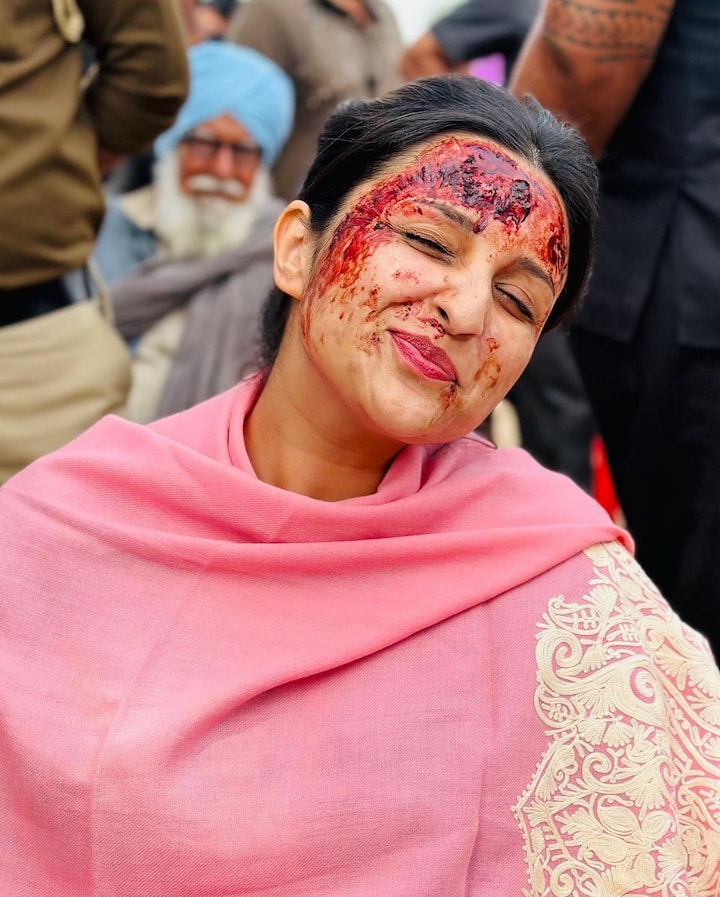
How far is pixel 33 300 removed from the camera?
9.80 ft

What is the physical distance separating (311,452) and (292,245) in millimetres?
399

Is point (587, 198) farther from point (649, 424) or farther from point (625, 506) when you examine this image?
point (625, 506)

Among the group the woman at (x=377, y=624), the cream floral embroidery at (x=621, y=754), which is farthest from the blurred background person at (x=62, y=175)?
the cream floral embroidery at (x=621, y=754)

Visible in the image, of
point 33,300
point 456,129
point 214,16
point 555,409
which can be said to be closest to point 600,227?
point 456,129

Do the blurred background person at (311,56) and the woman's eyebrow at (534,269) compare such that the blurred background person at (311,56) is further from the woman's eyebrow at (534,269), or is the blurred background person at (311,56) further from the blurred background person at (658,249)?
→ the woman's eyebrow at (534,269)

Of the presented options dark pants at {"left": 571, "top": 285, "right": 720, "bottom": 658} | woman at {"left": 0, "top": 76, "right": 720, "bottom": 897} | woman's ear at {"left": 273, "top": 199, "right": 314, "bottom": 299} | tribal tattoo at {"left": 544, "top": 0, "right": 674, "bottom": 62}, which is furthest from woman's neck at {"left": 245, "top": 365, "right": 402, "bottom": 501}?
tribal tattoo at {"left": 544, "top": 0, "right": 674, "bottom": 62}

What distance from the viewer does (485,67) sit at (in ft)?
19.8

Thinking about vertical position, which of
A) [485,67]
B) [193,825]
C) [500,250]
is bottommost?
[485,67]

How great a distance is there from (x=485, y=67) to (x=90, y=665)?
15.8 ft

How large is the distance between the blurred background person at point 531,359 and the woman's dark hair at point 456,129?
8.66 ft

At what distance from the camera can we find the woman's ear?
7.14 ft

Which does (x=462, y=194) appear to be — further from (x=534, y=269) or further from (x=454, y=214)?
(x=534, y=269)

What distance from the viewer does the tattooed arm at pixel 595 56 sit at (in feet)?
9.71

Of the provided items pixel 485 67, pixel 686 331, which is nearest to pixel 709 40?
pixel 686 331
